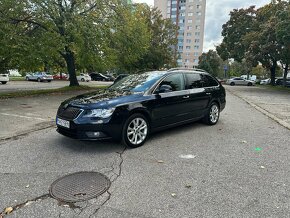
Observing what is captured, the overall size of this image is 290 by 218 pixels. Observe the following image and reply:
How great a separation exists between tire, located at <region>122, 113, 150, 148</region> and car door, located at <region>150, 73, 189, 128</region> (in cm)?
28

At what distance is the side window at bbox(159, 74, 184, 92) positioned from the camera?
5.64 m

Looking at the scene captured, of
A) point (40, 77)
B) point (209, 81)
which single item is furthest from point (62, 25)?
point (40, 77)

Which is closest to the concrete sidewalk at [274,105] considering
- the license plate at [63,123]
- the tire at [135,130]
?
the tire at [135,130]

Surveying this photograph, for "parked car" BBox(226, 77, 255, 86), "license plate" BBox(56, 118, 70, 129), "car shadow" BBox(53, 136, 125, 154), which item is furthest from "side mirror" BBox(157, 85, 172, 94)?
"parked car" BBox(226, 77, 255, 86)

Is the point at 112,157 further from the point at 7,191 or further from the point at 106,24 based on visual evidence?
the point at 106,24

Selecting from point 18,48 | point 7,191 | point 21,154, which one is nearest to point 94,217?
point 7,191

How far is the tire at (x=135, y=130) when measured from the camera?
469 cm

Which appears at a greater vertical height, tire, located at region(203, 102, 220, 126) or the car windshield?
the car windshield

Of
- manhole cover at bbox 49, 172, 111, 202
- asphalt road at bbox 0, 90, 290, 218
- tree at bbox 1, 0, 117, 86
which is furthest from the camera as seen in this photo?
tree at bbox 1, 0, 117, 86

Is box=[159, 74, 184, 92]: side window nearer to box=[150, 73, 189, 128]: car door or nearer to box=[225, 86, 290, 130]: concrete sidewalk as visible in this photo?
box=[150, 73, 189, 128]: car door

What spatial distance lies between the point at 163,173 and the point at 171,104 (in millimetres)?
2191

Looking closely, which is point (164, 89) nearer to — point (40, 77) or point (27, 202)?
point (27, 202)

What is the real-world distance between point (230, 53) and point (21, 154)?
A: 35667 mm

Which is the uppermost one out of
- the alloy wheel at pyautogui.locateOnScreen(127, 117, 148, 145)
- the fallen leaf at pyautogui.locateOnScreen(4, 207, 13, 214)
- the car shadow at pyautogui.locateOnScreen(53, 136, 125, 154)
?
the alloy wheel at pyautogui.locateOnScreen(127, 117, 148, 145)
